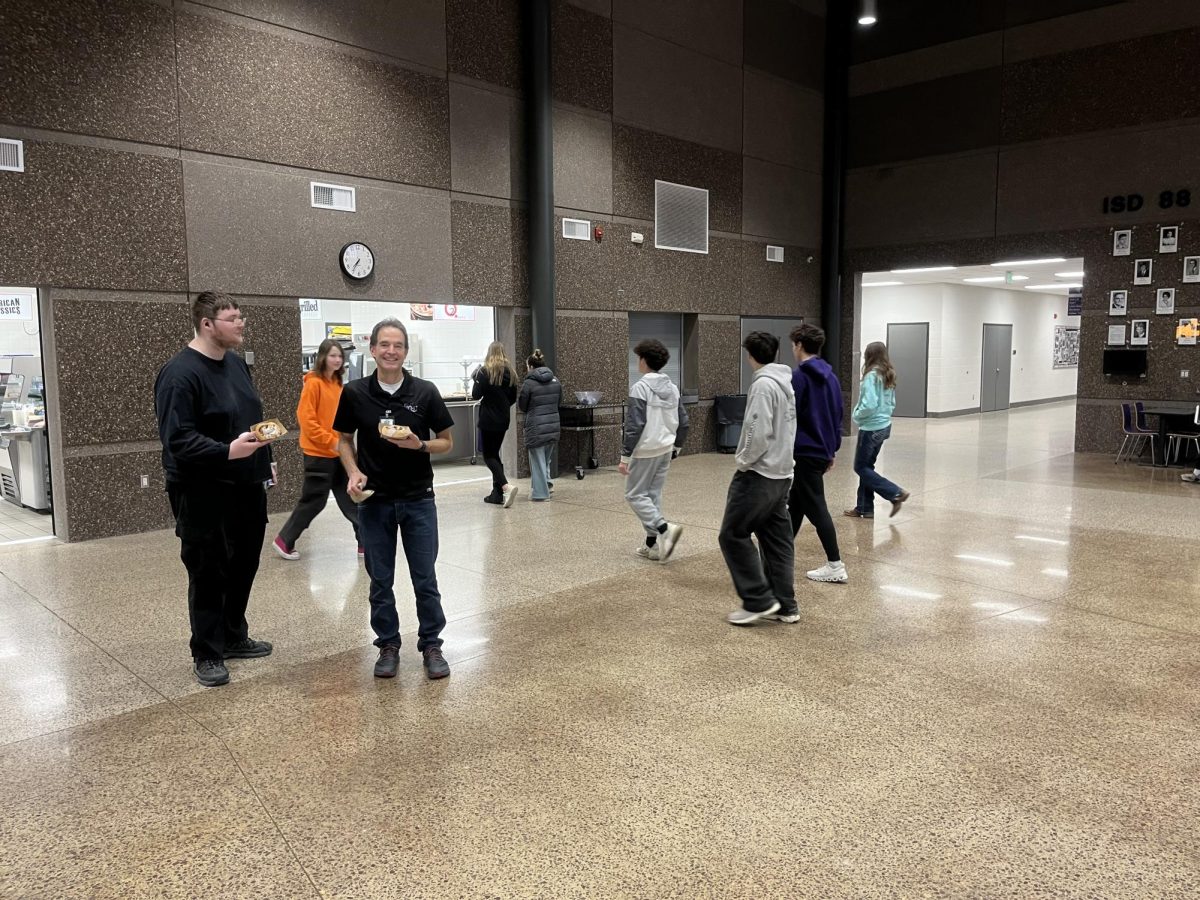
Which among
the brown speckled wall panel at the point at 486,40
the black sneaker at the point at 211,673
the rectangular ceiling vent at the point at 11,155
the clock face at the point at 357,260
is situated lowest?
the black sneaker at the point at 211,673

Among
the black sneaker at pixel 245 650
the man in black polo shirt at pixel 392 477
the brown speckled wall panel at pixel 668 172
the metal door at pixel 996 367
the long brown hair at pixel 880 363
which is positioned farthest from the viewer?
the metal door at pixel 996 367

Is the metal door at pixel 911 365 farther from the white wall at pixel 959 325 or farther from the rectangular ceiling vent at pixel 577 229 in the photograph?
the rectangular ceiling vent at pixel 577 229

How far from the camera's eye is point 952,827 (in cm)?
279

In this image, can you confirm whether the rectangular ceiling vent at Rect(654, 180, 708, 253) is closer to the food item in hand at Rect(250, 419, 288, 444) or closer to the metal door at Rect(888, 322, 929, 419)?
the metal door at Rect(888, 322, 929, 419)

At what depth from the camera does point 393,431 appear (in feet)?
12.2

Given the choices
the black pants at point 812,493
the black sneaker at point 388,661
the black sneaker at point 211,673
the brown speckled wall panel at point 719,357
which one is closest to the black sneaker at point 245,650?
the black sneaker at point 211,673

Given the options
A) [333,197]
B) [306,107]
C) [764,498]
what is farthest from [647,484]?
[306,107]

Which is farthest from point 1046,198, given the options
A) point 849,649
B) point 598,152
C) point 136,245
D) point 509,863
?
point 509,863

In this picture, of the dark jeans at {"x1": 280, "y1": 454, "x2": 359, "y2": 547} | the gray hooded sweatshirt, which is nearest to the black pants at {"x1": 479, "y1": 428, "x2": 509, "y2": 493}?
the dark jeans at {"x1": 280, "y1": 454, "x2": 359, "y2": 547}

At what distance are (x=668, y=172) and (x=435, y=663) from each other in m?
9.28

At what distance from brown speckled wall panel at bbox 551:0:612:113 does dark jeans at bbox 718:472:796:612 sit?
24.0 feet

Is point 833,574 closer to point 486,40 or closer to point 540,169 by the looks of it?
point 540,169

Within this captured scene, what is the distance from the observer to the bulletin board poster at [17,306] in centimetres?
1034

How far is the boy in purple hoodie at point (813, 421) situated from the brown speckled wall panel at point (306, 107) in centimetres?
535
